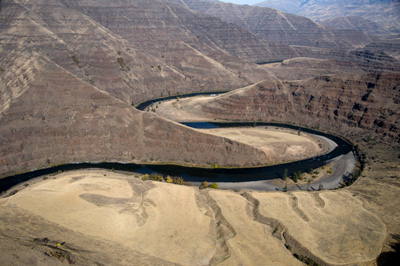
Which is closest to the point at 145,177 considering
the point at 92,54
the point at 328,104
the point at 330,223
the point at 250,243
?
the point at 250,243

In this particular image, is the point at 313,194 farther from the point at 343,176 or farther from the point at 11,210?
the point at 11,210

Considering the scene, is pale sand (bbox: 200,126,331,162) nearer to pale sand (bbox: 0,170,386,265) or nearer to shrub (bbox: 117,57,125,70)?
A: pale sand (bbox: 0,170,386,265)

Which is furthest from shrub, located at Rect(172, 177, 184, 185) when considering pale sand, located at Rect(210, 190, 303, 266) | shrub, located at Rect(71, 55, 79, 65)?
shrub, located at Rect(71, 55, 79, 65)

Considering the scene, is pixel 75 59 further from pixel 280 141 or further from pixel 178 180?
pixel 280 141

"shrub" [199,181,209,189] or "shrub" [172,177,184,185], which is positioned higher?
"shrub" [172,177,184,185]

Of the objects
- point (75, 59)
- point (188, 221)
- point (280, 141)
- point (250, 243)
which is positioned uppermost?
point (75, 59)

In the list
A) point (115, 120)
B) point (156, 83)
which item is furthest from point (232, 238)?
point (156, 83)
